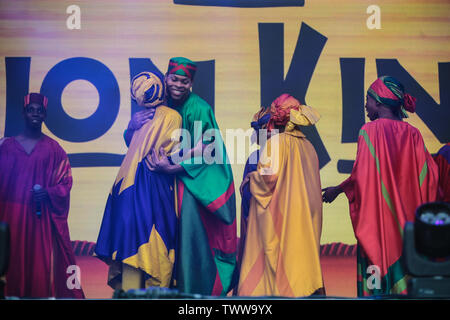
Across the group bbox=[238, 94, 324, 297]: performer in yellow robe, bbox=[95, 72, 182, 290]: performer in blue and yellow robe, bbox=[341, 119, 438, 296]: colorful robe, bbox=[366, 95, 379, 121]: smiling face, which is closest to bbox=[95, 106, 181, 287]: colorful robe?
bbox=[95, 72, 182, 290]: performer in blue and yellow robe

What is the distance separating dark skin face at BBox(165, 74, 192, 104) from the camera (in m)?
5.00

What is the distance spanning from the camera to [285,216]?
4.75 m

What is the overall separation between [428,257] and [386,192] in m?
1.47

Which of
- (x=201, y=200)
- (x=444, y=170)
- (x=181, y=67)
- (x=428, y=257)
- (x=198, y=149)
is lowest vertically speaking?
(x=428, y=257)

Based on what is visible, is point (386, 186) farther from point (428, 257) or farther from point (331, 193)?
point (428, 257)

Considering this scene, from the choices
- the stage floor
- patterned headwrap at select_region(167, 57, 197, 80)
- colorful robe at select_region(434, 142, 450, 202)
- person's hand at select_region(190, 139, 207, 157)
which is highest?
patterned headwrap at select_region(167, 57, 197, 80)

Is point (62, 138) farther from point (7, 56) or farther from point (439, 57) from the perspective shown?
point (439, 57)

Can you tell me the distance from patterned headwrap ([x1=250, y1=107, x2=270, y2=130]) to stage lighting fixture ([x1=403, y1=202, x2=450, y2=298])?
2001 mm

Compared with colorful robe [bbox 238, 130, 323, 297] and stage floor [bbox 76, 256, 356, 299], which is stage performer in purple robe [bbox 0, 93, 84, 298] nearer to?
stage floor [bbox 76, 256, 356, 299]

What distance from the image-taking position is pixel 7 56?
5.61 meters

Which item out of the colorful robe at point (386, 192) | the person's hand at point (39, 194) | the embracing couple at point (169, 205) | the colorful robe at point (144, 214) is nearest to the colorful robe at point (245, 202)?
the embracing couple at point (169, 205)

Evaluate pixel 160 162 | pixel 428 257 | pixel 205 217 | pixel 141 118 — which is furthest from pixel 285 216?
pixel 428 257
